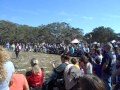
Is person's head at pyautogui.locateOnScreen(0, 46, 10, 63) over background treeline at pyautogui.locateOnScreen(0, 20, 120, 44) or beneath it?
beneath

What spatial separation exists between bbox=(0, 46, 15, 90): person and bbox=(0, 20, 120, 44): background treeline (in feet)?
340

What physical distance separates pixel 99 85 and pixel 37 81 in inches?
248

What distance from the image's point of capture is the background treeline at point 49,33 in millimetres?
113188

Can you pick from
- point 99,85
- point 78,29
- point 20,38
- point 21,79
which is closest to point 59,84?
point 21,79

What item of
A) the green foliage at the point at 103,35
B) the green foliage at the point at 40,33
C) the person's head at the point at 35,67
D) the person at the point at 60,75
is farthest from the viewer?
the green foliage at the point at 103,35

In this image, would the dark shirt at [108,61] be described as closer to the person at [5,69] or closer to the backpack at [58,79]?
the backpack at [58,79]

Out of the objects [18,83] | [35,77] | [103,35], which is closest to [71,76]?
[18,83]

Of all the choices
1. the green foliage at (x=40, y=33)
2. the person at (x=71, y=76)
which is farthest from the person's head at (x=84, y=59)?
the green foliage at (x=40, y=33)

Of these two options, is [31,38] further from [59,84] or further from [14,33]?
[59,84]

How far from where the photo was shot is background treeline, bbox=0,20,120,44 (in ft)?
371

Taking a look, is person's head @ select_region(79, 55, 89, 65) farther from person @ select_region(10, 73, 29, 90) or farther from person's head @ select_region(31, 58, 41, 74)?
person @ select_region(10, 73, 29, 90)

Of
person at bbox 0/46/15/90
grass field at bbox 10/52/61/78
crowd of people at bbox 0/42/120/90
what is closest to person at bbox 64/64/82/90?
crowd of people at bbox 0/42/120/90

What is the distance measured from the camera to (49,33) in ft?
392

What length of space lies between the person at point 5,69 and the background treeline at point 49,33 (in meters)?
104
